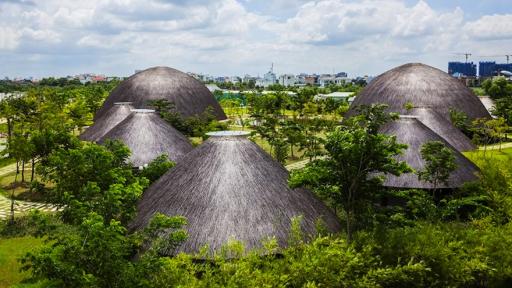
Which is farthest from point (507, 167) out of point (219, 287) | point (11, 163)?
point (11, 163)

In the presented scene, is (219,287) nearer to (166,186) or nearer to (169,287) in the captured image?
(169,287)

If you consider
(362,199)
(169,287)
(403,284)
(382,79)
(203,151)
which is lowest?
(403,284)

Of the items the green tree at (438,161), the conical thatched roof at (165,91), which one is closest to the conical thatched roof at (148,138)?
the green tree at (438,161)

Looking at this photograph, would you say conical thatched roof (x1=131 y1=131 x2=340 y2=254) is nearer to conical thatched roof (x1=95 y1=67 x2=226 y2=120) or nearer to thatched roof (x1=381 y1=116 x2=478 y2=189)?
thatched roof (x1=381 y1=116 x2=478 y2=189)

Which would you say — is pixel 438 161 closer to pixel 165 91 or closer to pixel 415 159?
pixel 415 159

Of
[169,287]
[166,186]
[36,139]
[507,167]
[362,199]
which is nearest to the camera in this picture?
[169,287]

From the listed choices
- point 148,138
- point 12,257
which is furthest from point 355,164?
point 148,138

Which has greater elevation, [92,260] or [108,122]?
[108,122]

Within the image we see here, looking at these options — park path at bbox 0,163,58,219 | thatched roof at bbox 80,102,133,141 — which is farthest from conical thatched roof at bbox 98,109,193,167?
thatched roof at bbox 80,102,133,141
